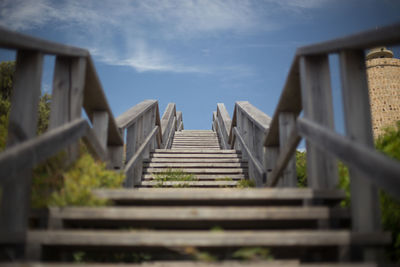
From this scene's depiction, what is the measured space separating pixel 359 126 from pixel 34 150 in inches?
66.8

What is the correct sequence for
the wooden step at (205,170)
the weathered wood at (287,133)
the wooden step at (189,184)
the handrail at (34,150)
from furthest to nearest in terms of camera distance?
1. the wooden step at (205,170)
2. the wooden step at (189,184)
3. the weathered wood at (287,133)
4. the handrail at (34,150)

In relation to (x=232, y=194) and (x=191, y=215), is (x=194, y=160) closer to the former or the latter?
(x=232, y=194)

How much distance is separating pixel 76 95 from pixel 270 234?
1.60 m

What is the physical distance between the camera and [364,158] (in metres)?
1.53

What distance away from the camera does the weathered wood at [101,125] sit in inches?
120

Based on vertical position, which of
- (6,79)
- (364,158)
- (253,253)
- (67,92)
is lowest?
(253,253)

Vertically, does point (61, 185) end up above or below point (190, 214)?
above

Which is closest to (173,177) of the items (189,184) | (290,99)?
(189,184)

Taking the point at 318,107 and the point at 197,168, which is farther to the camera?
the point at 197,168

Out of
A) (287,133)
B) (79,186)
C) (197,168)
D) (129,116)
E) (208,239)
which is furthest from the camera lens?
(197,168)

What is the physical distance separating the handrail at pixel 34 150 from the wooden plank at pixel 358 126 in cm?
161

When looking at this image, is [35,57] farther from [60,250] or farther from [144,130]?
[144,130]

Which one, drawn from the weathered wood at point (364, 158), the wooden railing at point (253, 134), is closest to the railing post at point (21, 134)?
the weathered wood at point (364, 158)

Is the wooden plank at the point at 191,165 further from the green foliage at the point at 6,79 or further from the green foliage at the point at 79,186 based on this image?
the green foliage at the point at 6,79
